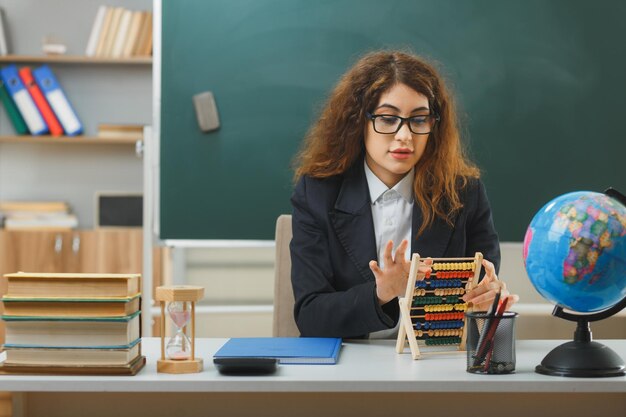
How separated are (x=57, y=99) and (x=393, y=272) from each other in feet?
12.0

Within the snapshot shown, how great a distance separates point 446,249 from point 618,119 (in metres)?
2.03

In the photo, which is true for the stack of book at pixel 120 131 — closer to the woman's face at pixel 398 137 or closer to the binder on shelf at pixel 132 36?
the binder on shelf at pixel 132 36

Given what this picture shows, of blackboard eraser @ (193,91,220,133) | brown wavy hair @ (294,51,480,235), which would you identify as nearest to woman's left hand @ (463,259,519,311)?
brown wavy hair @ (294,51,480,235)

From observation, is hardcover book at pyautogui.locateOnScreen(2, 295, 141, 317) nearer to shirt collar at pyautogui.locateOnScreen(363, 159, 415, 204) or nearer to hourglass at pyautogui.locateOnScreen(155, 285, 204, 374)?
hourglass at pyautogui.locateOnScreen(155, 285, 204, 374)

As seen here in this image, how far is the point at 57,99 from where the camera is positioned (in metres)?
5.06

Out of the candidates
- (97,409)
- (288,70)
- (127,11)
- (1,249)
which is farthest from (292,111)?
(97,409)

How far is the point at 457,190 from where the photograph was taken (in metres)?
2.43

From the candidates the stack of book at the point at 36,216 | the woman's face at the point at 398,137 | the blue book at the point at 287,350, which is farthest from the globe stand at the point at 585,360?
the stack of book at the point at 36,216

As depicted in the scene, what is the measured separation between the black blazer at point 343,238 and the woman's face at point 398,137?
0.14m

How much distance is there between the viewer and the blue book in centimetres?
170

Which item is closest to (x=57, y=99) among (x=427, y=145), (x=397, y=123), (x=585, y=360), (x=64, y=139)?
(x=64, y=139)

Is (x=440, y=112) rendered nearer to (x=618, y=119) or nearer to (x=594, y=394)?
(x=594, y=394)

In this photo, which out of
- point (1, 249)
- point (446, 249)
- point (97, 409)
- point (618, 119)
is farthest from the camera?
point (1, 249)

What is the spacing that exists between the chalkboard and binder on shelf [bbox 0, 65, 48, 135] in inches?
54.6
